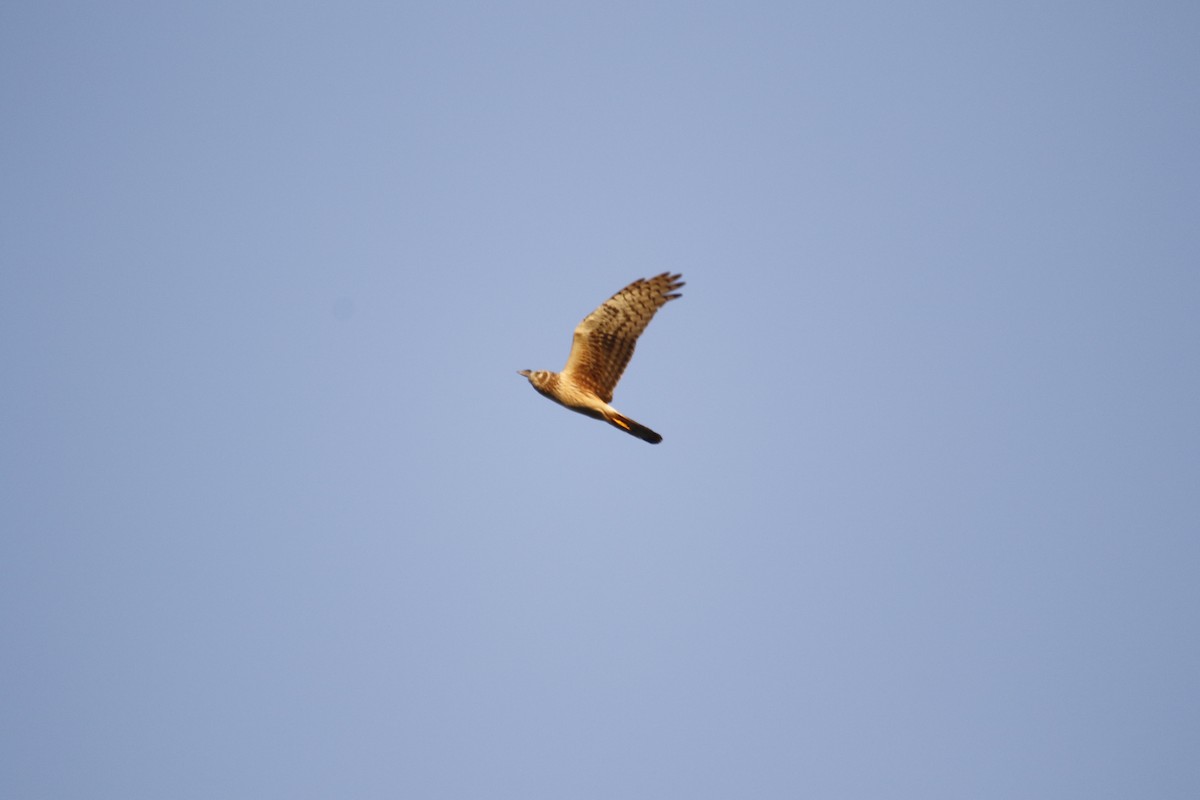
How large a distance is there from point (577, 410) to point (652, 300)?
2369 mm

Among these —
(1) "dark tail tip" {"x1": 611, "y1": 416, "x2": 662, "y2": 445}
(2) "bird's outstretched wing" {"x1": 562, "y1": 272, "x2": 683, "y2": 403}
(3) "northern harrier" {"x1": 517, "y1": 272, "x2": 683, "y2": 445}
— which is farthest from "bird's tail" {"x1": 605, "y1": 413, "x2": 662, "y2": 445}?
(2) "bird's outstretched wing" {"x1": 562, "y1": 272, "x2": 683, "y2": 403}

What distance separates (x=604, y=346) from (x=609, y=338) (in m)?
0.16

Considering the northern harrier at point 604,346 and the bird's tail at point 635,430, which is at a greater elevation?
the northern harrier at point 604,346

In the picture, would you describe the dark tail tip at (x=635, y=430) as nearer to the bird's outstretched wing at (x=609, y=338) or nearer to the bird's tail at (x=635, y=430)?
the bird's tail at (x=635, y=430)

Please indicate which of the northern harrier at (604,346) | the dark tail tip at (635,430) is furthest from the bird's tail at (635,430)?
the northern harrier at (604,346)

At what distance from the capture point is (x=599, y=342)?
1476 centimetres

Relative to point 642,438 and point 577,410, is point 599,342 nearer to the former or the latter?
point 577,410

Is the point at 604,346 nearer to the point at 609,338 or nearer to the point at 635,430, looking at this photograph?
the point at 609,338

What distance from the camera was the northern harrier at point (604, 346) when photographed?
14391 millimetres

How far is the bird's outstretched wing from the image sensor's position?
48.1 feet

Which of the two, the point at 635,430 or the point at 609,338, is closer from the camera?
the point at 635,430

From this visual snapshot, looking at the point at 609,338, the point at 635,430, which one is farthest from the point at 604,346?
the point at 635,430

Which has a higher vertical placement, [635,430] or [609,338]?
[609,338]

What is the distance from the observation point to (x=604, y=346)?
48.5ft
